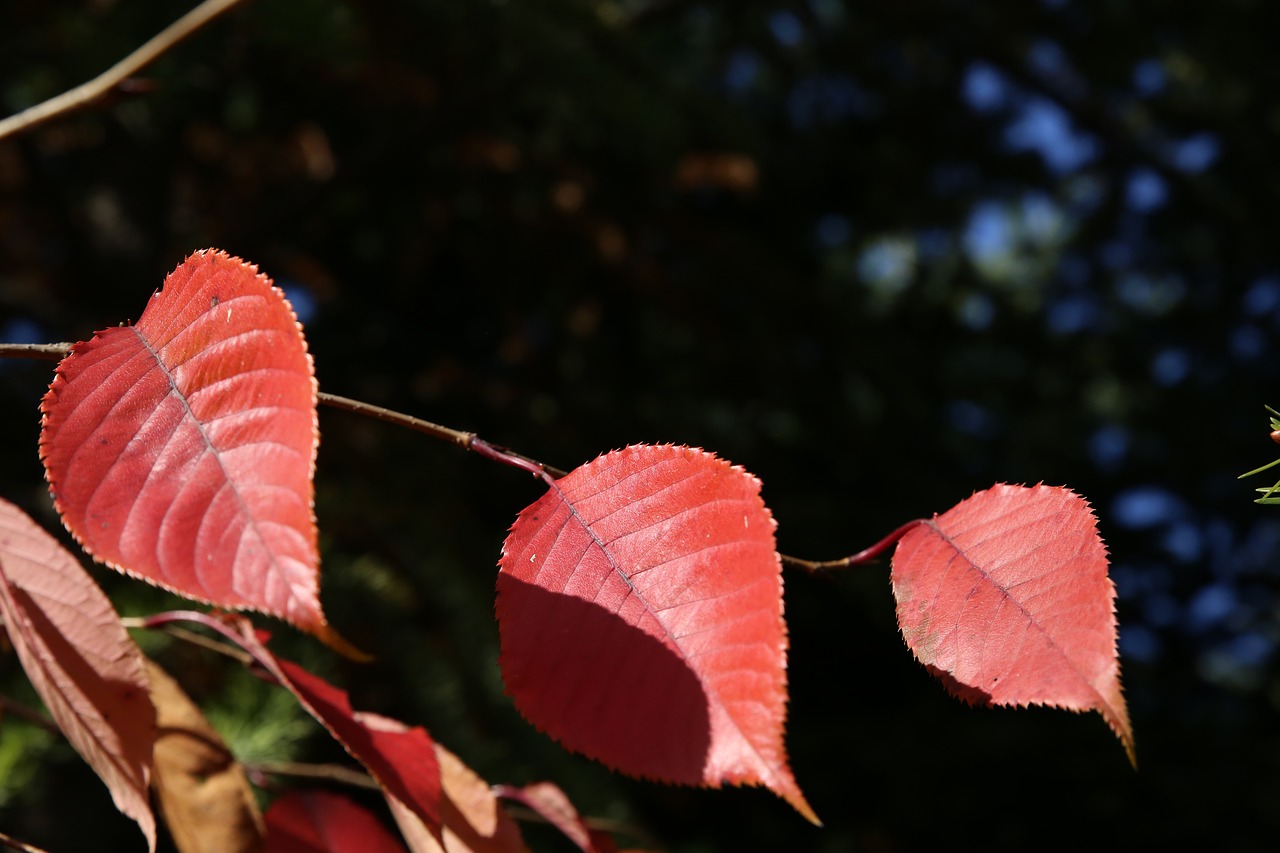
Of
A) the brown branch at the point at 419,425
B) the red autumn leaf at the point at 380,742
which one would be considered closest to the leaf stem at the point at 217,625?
the red autumn leaf at the point at 380,742

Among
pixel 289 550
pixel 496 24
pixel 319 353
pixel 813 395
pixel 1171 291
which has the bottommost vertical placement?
pixel 289 550

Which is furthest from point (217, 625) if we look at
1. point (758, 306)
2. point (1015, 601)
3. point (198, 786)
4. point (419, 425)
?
point (758, 306)

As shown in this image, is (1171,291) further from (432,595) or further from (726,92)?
(432,595)

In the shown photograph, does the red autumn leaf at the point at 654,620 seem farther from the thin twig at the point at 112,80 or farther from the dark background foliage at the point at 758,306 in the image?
the thin twig at the point at 112,80

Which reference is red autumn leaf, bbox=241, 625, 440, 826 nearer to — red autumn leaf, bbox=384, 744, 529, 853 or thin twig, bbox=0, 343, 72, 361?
red autumn leaf, bbox=384, 744, 529, 853

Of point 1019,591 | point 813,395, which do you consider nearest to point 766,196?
→ point 813,395

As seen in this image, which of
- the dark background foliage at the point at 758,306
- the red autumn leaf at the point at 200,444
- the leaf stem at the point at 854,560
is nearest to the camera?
the red autumn leaf at the point at 200,444

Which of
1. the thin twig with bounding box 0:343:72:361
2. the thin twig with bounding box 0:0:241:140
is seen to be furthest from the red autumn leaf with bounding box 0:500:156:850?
the thin twig with bounding box 0:0:241:140
